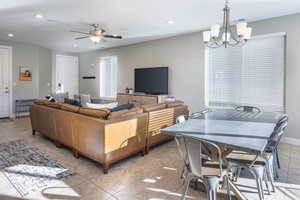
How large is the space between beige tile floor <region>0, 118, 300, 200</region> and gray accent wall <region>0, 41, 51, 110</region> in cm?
431

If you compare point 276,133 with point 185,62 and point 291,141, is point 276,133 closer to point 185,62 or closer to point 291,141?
point 291,141

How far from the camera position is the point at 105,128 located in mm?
2566

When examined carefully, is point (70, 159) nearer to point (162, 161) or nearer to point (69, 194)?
point (69, 194)

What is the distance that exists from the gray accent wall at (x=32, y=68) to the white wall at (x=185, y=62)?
1.64 m

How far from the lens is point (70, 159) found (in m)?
3.09

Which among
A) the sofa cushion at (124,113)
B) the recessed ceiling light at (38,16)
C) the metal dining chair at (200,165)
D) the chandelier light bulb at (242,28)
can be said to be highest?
the recessed ceiling light at (38,16)

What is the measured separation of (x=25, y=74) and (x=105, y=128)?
5.86 meters

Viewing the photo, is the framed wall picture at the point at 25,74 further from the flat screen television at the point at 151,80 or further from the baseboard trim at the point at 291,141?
the baseboard trim at the point at 291,141

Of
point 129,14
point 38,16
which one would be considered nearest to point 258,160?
point 129,14

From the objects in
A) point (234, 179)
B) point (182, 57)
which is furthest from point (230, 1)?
point (234, 179)

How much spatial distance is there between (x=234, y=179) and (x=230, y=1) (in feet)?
9.49

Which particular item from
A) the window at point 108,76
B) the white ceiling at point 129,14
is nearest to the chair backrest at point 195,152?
the white ceiling at point 129,14

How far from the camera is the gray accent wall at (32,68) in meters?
6.48

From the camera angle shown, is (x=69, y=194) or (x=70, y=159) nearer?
(x=69, y=194)
